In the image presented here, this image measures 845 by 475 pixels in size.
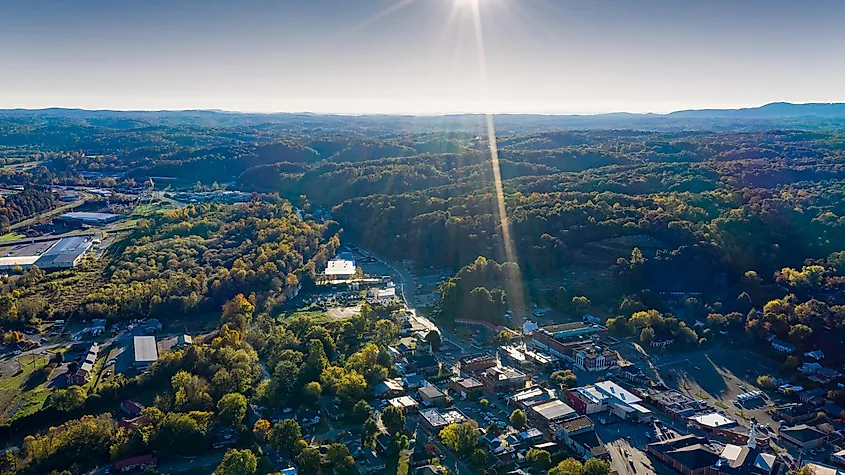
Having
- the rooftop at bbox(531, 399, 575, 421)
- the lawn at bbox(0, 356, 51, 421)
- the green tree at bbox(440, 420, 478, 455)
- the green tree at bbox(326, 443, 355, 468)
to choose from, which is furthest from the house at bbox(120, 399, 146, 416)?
the rooftop at bbox(531, 399, 575, 421)

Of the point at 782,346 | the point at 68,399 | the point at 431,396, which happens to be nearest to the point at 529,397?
the point at 431,396

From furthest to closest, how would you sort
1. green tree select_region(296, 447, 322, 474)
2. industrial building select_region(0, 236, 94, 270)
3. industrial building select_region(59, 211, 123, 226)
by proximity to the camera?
industrial building select_region(59, 211, 123, 226), industrial building select_region(0, 236, 94, 270), green tree select_region(296, 447, 322, 474)

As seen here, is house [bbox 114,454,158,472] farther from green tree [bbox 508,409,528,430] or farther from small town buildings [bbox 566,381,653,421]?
small town buildings [bbox 566,381,653,421]

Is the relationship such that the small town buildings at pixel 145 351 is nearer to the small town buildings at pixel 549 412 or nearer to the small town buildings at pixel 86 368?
the small town buildings at pixel 86 368

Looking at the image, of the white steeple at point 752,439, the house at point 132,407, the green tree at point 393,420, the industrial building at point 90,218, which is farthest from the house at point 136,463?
the industrial building at point 90,218

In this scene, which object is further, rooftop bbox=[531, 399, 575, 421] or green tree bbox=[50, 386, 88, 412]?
green tree bbox=[50, 386, 88, 412]

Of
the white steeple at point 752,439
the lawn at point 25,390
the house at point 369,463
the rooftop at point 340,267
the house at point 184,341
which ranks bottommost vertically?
the house at point 369,463

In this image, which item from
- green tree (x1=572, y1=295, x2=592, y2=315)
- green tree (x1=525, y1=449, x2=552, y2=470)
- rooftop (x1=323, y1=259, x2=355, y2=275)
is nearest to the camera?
green tree (x1=525, y1=449, x2=552, y2=470)
